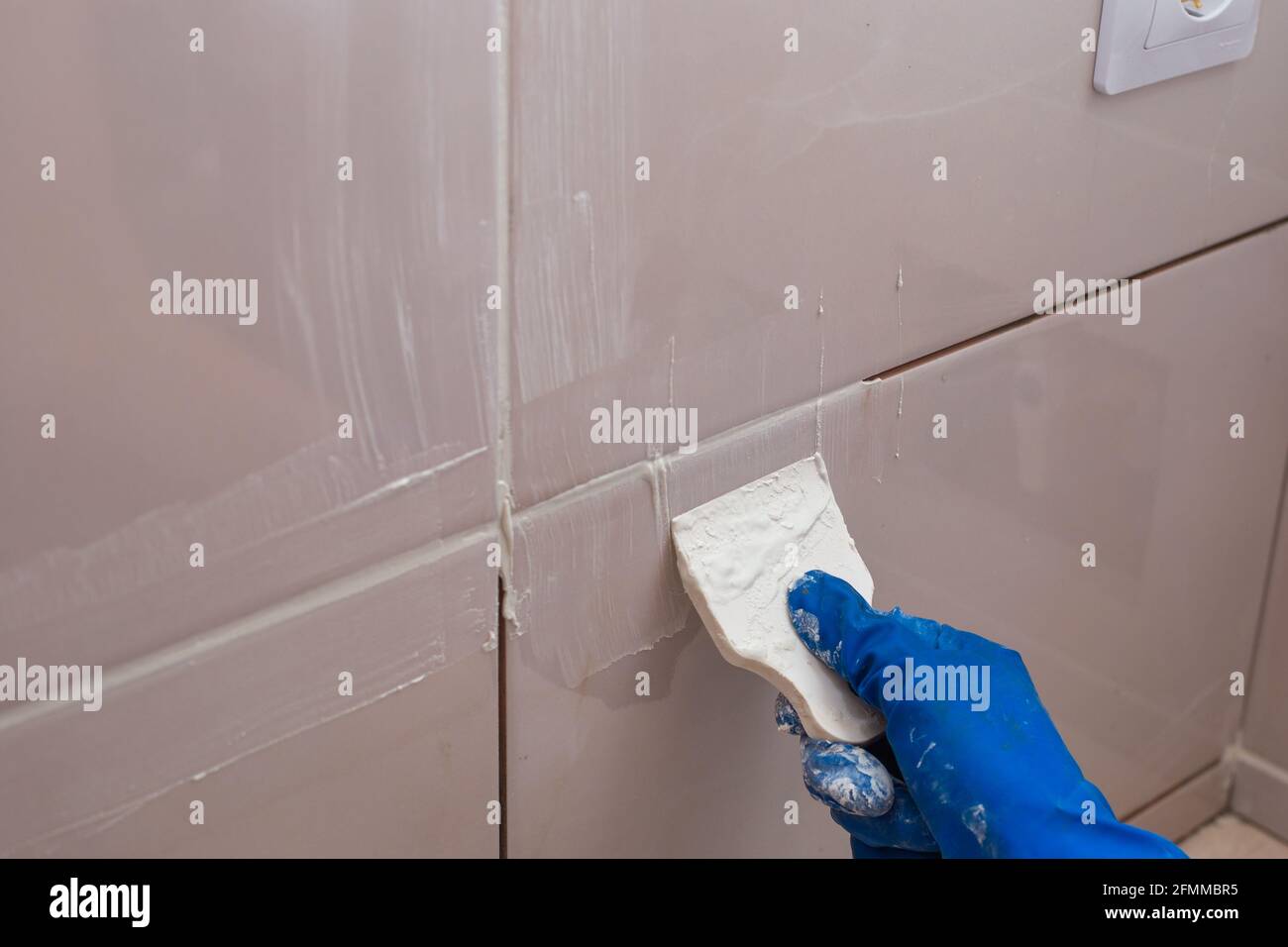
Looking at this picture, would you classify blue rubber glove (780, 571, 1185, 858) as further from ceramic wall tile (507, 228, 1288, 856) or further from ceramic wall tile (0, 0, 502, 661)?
ceramic wall tile (0, 0, 502, 661)

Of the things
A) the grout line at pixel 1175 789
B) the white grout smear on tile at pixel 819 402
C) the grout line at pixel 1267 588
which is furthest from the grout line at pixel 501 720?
the grout line at pixel 1267 588

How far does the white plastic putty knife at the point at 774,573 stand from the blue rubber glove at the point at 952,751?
0.5 inches

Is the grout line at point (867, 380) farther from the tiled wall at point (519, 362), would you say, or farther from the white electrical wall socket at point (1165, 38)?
the white electrical wall socket at point (1165, 38)

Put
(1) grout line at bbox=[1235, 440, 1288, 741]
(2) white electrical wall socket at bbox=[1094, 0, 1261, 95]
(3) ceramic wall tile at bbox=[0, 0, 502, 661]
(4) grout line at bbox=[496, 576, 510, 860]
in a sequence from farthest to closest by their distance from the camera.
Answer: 1. (1) grout line at bbox=[1235, 440, 1288, 741]
2. (2) white electrical wall socket at bbox=[1094, 0, 1261, 95]
3. (4) grout line at bbox=[496, 576, 510, 860]
4. (3) ceramic wall tile at bbox=[0, 0, 502, 661]

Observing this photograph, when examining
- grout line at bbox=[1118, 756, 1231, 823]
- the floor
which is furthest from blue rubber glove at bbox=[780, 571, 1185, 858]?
the floor

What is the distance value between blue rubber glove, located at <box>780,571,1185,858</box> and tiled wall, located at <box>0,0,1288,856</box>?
10cm

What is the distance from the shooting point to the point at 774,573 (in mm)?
831

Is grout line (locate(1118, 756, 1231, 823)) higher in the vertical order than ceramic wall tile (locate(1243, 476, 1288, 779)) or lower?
lower

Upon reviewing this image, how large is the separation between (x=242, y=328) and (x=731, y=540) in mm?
347

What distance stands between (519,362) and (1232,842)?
3.53 feet

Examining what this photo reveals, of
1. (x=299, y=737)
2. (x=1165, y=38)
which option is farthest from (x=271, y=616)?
(x=1165, y=38)

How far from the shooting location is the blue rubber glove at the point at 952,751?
2.48 ft

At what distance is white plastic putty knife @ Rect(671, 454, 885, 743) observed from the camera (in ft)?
2.64
